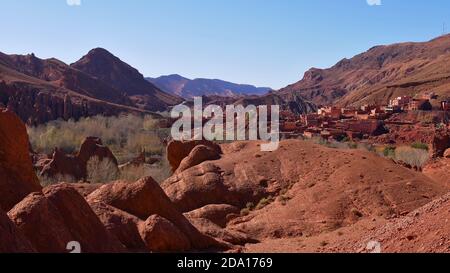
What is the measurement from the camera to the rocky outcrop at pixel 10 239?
6426 millimetres

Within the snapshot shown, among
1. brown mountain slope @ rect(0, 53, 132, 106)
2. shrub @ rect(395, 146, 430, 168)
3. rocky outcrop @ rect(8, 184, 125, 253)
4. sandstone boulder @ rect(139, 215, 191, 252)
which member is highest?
brown mountain slope @ rect(0, 53, 132, 106)

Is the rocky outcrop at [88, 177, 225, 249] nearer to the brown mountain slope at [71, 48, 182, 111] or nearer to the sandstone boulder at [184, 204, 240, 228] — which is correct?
the sandstone boulder at [184, 204, 240, 228]

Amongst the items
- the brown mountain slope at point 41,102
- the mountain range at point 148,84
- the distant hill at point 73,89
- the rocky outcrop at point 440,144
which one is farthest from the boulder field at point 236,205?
the mountain range at point 148,84

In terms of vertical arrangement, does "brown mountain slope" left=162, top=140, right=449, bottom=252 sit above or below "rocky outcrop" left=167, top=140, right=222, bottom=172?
below

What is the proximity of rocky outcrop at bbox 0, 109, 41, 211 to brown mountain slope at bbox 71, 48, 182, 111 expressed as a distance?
12360cm

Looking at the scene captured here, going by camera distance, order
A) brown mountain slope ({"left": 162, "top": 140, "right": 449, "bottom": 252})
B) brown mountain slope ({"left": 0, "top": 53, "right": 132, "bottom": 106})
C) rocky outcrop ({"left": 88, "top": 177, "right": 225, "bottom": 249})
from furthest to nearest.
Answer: brown mountain slope ({"left": 0, "top": 53, "right": 132, "bottom": 106})
brown mountain slope ({"left": 162, "top": 140, "right": 449, "bottom": 252})
rocky outcrop ({"left": 88, "top": 177, "right": 225, "bottom": 249})

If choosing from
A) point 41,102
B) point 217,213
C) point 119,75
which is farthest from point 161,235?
point 119,75

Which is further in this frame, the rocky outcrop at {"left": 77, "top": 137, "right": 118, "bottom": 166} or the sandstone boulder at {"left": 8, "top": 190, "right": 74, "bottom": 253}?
the rocky outcrop at {"left": 77, "top": 137, "right": 118, "bottom": 166}

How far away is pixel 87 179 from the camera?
3241 centimetres

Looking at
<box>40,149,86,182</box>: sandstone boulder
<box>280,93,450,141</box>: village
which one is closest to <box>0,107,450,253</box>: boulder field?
<box>40,149,86,182</box>: sandstone boulder

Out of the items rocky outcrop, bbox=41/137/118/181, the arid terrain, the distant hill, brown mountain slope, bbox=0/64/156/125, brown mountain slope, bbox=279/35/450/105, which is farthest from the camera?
brown mountain slope, bbox=279/35/450/105

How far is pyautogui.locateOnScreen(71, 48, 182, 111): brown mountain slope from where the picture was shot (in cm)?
14175

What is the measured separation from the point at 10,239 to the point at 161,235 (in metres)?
5.26
